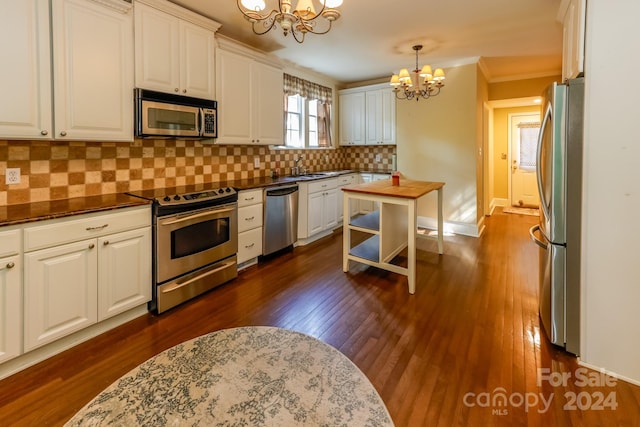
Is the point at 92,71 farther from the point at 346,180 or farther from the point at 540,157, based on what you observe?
the point at 346,180

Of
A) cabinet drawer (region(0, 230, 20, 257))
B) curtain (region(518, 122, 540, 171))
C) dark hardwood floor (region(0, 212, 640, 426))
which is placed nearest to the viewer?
dark hardwood floor (region(0, 212, 640, 426))

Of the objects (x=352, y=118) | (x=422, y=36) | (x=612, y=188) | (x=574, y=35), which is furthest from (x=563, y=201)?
(x=352, y=118)

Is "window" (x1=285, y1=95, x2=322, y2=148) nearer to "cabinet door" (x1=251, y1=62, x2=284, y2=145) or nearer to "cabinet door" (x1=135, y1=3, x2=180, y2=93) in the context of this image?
"cabinet door" (x1=251, y1=62, x2=284, y2=145)

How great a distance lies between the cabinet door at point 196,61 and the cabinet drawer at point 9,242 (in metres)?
1.72

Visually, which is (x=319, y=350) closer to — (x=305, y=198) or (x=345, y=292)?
(x=345, y=292)

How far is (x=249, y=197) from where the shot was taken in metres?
3.40

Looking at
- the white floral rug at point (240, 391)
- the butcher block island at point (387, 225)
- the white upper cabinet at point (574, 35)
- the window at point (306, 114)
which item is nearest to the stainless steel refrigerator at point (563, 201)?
the white upper cabinet at point (574, 35)

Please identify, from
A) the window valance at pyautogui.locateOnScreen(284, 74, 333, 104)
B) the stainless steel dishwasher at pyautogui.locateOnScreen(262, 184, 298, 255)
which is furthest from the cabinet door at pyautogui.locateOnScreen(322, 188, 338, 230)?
the window valance at pyautogui.locateOnScreen(284, 74, 333, 104)

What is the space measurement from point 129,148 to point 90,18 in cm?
100

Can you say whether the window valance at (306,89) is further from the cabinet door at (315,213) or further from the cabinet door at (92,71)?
the cabinet door at (92,71)

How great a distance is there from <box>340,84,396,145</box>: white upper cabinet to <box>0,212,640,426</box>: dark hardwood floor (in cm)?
277

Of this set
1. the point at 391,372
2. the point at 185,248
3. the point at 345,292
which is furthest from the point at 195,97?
the point at 391,372

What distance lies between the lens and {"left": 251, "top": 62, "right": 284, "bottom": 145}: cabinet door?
3723 mm

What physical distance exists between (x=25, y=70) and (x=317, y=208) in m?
3.22
